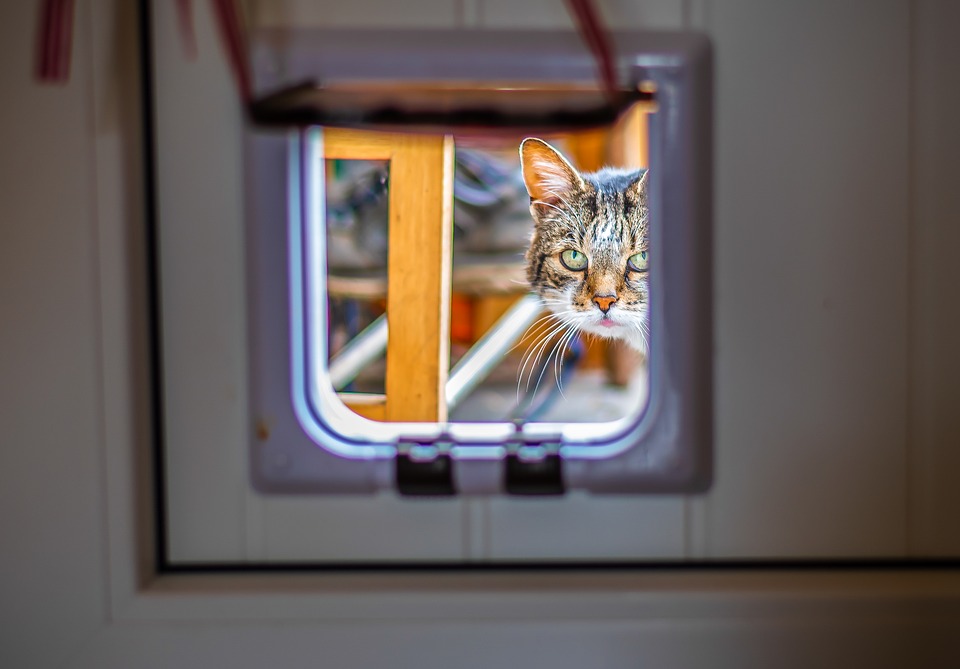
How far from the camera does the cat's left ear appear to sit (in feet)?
1.50

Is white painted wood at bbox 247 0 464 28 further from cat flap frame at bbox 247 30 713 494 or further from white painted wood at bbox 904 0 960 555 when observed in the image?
white painted wood at bbox 904 0 960 555

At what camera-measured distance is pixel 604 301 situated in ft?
1.54

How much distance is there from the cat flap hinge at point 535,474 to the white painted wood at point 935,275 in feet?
0.97

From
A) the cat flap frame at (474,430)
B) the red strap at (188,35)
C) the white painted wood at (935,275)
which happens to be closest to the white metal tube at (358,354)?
the cat flap frame at (474,430)

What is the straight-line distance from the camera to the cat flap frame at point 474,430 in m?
0.43

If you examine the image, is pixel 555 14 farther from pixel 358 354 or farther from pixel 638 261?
pixel 358 354

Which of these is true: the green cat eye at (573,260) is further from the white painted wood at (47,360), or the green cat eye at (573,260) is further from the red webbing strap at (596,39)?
the white painted wood at (47,360)

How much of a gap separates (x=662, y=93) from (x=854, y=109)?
0.51 feet

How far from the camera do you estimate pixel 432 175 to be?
0.45m

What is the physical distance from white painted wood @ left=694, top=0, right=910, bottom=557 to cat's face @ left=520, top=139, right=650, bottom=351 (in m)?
0.06

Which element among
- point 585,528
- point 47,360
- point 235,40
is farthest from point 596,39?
point 47,360

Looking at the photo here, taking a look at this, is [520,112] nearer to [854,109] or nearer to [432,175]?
[432,175]

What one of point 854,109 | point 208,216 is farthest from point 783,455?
point 208,216

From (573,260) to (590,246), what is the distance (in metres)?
0.02
